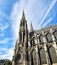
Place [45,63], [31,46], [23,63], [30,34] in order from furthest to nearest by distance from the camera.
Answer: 1. [30,34]
2. [31,46]
3. [23,63]
4. [45,63]

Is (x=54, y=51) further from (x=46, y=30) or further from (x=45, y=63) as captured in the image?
(x=46, y=30)

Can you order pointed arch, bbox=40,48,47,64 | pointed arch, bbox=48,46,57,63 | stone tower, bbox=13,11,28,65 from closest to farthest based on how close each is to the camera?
pointed arch, bbox=48,46,57,63 → pointed arch, bbox=40,48,47,64 → stone tower, bbox=13,11,28,65

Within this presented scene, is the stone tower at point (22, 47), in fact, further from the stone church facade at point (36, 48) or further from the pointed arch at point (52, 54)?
the pointed arch at point (52, 54)

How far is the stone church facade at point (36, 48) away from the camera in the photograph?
1320 inches

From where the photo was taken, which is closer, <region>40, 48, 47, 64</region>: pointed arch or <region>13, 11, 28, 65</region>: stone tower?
<region>40, 48, 47, 64</region>: pointed arch

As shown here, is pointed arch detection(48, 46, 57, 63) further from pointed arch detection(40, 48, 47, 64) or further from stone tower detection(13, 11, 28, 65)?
stone tower detection(13, 11, 28, 65)

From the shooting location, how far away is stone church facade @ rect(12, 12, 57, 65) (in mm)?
33522

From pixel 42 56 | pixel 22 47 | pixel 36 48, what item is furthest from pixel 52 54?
pixel 22 47

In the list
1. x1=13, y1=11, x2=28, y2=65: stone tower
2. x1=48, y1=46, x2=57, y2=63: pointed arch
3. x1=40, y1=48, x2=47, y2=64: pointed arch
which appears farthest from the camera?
x1=13, y1=11, x2=28, y2=65: stone tower

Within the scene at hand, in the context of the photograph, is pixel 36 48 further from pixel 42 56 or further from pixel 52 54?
pixel 52 54

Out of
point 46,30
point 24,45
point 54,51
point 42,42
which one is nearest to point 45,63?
point 54,51

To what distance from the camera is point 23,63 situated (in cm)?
3531

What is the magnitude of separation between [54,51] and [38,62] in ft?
18.7

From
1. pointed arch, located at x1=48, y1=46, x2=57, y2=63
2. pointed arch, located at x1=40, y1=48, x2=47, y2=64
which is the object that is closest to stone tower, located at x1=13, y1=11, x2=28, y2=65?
pointed arch, located at x1=40, y1=48, x2=47, y2=64
